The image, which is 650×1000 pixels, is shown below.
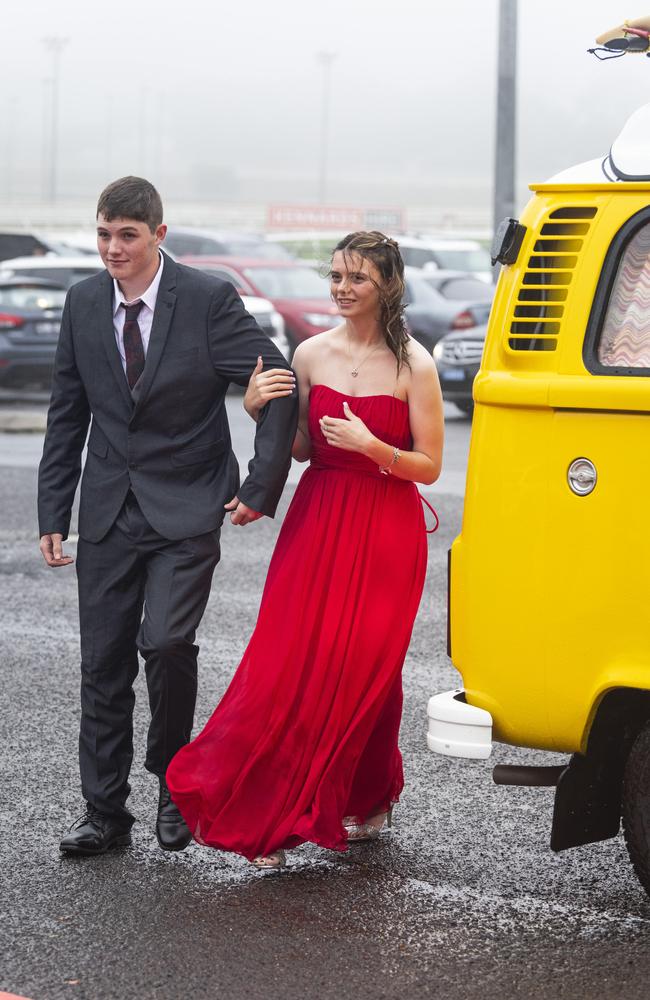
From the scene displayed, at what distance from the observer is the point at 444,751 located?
3.97 m

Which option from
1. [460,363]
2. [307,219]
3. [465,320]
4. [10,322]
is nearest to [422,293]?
[465,320]

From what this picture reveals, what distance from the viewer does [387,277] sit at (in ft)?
14.8

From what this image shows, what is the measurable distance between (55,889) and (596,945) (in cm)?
149

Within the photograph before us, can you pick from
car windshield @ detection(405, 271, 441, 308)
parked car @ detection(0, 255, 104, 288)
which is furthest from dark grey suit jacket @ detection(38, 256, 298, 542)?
parked car @ detection(0, 255, 104, 288)

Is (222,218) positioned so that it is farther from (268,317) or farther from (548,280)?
(548,280)

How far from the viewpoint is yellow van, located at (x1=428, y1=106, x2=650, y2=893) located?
12.1ft

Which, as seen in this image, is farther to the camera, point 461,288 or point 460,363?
point 461,288

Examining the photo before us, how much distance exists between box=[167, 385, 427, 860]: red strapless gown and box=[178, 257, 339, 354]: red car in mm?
16251

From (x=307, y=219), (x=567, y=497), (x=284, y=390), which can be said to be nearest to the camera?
(x=567, y=497)

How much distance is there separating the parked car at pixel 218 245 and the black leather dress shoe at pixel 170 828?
25135 millimetres

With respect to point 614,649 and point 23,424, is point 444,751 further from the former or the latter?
point 23,424

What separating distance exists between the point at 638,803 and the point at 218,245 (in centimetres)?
2756

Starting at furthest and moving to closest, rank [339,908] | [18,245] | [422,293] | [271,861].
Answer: [18,245]
[422,293]
[271,861]
[339,908]

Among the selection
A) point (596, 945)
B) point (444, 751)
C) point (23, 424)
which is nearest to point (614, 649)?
point (444, 751)
